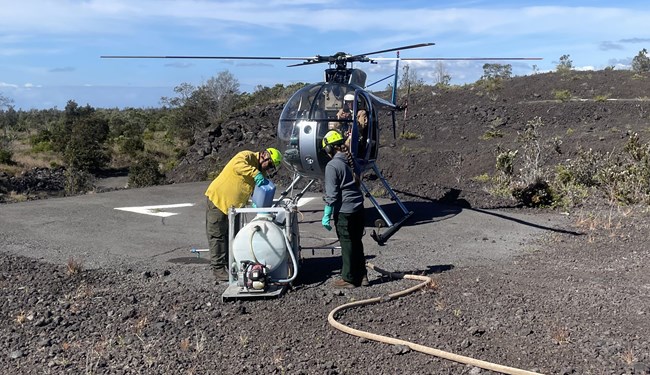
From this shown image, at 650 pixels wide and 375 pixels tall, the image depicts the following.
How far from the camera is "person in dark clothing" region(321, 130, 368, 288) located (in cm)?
773

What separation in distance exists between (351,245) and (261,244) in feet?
3.50

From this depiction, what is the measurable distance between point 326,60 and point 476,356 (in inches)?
285

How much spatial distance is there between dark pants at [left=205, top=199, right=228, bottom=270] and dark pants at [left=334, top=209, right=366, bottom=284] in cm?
142

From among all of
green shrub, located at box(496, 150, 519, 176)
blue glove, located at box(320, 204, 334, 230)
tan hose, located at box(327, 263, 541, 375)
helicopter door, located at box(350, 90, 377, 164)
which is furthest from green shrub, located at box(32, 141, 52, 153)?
tan hose, located at box(327, 263, 541, 375)

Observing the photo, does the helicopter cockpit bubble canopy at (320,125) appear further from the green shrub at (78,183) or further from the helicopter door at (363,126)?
the green shrub at (78,183)

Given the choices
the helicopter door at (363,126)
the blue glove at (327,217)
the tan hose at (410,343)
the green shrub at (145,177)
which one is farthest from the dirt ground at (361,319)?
the green shrub at (145,177)

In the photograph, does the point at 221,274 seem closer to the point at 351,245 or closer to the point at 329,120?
the point at 351,245

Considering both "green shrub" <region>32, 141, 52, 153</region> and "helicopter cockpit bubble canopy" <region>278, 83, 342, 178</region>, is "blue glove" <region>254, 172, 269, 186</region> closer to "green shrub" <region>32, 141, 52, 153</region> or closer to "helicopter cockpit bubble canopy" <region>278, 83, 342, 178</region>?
"helicopter cockpit bubble canopy" <region>278, 83, 342, 178</region>

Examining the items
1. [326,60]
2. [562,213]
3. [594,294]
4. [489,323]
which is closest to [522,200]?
[562,213]

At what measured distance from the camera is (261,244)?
7.47 metres

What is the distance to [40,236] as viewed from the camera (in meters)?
11.1

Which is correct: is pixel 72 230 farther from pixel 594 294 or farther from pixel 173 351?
pixel 594 294

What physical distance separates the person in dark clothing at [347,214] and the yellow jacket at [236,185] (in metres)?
0.96

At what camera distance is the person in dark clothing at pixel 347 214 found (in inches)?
305
